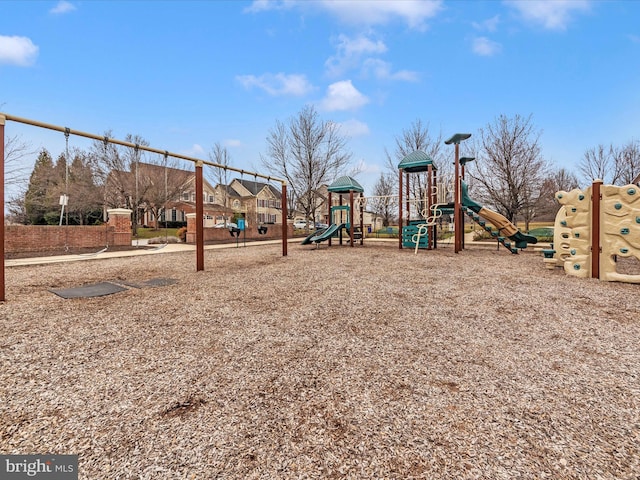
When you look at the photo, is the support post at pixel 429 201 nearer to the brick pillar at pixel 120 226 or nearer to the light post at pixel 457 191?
the light post at pixel 457 191

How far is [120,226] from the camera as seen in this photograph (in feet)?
45.1

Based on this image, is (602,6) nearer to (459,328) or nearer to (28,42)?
Result: (459,328)

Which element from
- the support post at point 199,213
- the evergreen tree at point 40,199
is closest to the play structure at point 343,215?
the support post at point 199,213

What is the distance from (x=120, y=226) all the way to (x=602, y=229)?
16764mm

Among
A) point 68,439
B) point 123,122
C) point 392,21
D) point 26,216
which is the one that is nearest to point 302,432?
point 68,439

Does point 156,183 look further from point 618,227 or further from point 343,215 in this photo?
point 618,227

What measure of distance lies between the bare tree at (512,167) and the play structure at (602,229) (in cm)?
1129

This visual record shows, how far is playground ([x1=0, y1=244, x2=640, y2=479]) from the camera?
1475mm

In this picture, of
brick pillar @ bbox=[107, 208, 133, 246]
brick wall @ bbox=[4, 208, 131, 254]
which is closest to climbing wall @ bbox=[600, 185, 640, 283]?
brick wall @ bbox=[4, 208, 131, 254]

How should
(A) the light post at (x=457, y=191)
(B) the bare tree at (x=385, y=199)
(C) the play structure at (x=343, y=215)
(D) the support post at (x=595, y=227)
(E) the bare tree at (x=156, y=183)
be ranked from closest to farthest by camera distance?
1. (D) the support post at (x=595, y=227)
2. (A) the light post at (x=457, y=191)
3. (C) the play structure at (x=343, y=215)
4. (E) the bare tree at (x=156, y=183)
5. (B) the bare tree at (x=385, y=199)

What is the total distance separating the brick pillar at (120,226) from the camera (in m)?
13.5

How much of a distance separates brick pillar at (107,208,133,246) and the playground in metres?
10.3

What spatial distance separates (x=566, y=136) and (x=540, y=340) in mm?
19272

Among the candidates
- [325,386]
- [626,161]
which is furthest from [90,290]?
[626,161]
